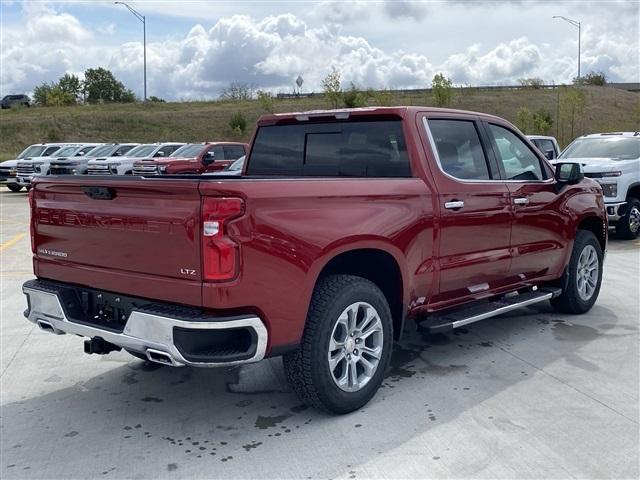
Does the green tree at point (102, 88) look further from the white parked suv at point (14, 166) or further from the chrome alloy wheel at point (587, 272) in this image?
the chrome alloy wheel at point (587, 272)

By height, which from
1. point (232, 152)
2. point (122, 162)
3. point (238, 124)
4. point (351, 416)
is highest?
point (238, 124)

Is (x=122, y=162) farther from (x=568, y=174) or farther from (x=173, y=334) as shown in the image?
(x=173, y=334)

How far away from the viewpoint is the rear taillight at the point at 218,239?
352 centimetres

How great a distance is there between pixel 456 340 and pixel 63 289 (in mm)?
3282

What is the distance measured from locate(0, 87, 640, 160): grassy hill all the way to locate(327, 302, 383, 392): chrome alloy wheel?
142 feet

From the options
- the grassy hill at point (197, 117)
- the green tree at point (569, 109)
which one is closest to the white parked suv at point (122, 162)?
the grassy hill at point (197, 117)

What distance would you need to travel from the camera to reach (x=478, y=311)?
207 inches

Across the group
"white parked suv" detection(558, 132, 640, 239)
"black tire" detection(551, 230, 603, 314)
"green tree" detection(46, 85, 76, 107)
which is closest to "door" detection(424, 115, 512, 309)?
"black tire" detection(551, 230, 603, 314)

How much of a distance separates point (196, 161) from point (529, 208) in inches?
595

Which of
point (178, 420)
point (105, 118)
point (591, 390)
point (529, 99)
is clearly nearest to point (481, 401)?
point (591, 390)

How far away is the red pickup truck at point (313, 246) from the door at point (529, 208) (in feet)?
0.06

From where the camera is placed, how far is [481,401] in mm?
4480

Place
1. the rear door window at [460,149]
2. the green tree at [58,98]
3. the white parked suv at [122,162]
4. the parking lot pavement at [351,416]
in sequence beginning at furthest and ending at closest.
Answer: the green tree at [58,98] → the white parked suv at [122,162] → the rear door window at [460,149] → the parking lot pavement at [351,416]

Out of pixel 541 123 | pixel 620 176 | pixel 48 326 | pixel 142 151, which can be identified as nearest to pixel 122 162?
pixel 142 151
